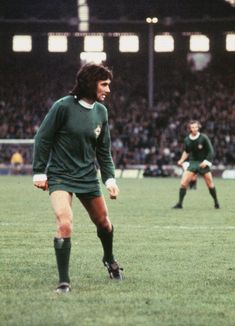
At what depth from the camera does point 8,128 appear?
5175 cm

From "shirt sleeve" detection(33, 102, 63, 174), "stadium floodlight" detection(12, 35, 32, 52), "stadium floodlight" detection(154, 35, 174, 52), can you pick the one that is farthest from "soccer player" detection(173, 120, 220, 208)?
"stadium floodlight" detection(12, 35, 32, 52)

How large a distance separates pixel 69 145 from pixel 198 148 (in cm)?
1359

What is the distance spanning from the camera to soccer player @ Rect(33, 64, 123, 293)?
807 cm

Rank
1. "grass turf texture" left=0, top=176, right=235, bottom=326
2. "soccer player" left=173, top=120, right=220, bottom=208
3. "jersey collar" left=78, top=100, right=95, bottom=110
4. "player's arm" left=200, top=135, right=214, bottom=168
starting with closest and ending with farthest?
1. "grass turf texture" left=0, top=176, right=235, bottom=326
2. "jersey collar" left=78, top=100, right=95, bottom=110
3. "player's arm" left=200, top=135, right=214, bottom=168
4. "soccer player" left=173, top=120, right=220, bottom=208

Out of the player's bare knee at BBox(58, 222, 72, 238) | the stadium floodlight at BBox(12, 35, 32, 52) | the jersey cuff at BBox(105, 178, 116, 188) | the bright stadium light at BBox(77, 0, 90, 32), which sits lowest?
the player's bare knee at BBox(58, 222, 72, 238)

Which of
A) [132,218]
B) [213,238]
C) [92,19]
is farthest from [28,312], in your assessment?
[92,19]

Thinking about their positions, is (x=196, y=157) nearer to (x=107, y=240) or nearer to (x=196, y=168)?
(x=196, y=168)

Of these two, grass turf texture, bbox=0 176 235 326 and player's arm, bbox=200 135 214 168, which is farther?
player's arm, bbox=200 135 214 168

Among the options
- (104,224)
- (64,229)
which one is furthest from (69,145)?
(104,224)

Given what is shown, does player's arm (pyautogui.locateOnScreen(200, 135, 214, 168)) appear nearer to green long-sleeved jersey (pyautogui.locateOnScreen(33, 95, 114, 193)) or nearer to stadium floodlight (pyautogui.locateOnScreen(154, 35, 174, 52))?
green long-sleeved jersey (pyautogui.locateOnScreen(33, 95, 114, 193))

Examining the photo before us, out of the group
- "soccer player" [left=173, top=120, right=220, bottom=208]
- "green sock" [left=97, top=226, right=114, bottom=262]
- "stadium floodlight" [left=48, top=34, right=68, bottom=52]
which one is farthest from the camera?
"stadium floodlight" [left=48, top=34, right=68, bottom=52]

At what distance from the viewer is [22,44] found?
5825 cm

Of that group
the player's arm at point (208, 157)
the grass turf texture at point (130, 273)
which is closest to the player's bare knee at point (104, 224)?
the grass turf texture at point (130, 273)

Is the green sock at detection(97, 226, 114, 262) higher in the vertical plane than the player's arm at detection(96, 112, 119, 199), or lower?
lower
